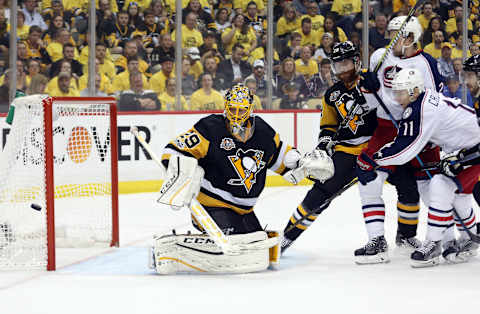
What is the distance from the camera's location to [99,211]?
4887mm

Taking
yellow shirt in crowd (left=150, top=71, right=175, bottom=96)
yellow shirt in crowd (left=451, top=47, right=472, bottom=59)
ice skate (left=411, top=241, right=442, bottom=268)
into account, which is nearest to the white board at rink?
yellow shirt in crowd (left=150, top=71, right=175, bottom=96)

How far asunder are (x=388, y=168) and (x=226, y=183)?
87 centimetres

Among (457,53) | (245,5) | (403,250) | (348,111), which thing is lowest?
(403,250)

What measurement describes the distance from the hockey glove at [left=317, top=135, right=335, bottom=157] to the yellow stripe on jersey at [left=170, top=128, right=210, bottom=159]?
692mm

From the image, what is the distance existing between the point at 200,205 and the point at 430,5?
583 centimetres

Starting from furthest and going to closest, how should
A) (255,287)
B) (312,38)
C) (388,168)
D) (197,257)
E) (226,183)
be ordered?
(312,38)
(388,168)
(226,183)
(197,257)
(255,287)

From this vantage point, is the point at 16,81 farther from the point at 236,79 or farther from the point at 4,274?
the point at 4,274

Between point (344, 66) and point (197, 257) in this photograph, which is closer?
point (197, 257)

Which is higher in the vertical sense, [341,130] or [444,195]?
[341,130]

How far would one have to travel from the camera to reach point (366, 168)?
161 inches

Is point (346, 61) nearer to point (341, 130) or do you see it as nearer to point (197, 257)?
point (341, 130)

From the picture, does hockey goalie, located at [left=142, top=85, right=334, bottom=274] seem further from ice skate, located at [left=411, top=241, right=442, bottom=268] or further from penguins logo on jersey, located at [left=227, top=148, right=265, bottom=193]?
ice skate, located at [left=411, top=241, right=442, bottom=268]

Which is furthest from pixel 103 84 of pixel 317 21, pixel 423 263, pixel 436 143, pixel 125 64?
pixel 423 263

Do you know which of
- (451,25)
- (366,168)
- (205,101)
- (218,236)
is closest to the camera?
(218,236)
